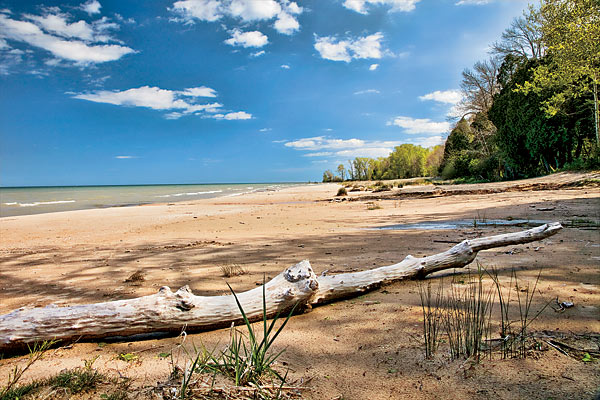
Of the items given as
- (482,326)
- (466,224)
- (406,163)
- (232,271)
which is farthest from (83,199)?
(406,163)

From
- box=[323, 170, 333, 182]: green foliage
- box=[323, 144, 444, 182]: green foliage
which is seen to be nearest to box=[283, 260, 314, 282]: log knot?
box=[323, 144, 444, 182]: green foliage

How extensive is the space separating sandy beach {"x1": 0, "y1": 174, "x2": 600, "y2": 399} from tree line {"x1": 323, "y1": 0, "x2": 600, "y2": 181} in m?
12.9

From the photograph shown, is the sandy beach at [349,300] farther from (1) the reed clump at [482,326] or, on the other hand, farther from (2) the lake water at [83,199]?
(2) the lake water at [83,199]

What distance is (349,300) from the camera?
129 inches

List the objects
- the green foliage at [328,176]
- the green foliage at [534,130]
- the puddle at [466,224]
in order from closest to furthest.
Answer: the puddle at [466,224] < the green foliage at [534,130] < the green foliage at [328,176]

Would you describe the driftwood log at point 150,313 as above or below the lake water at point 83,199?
below

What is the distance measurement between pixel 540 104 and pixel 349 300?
2501 cm

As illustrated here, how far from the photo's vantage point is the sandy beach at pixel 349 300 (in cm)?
175

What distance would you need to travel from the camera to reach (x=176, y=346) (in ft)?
7.93

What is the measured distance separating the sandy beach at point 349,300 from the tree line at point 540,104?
12.9 metres

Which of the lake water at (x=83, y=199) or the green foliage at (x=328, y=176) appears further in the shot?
the green foliage at (x=328, y=176)

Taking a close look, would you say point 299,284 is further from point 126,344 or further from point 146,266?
point 146,266

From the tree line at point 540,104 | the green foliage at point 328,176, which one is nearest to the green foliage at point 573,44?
the tree line at point 540,104

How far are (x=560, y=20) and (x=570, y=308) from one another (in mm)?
21735
